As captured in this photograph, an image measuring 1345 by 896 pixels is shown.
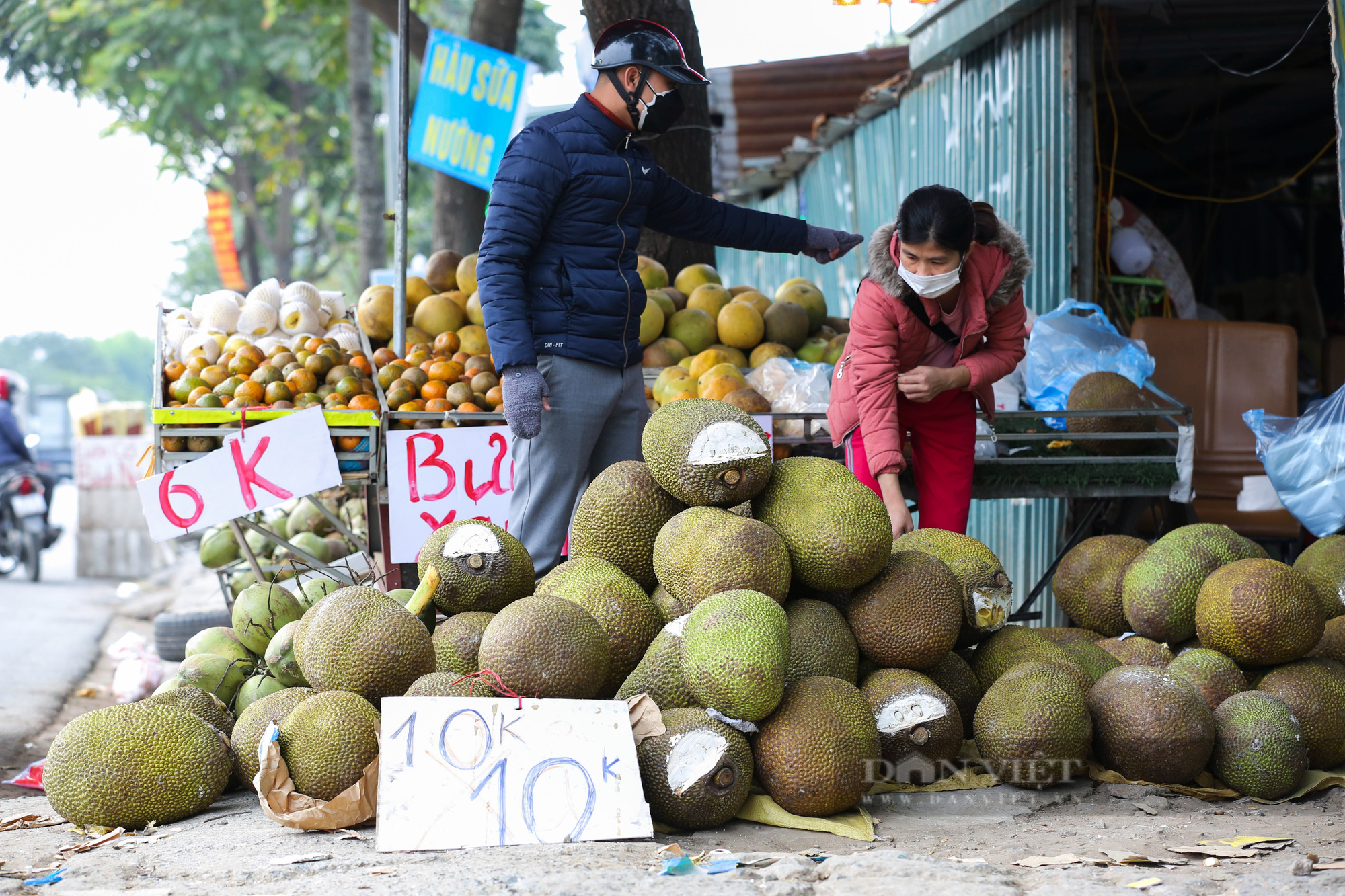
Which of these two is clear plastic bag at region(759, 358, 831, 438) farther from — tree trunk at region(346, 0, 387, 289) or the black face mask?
tree trunk at region(346, 0, 387, 289)

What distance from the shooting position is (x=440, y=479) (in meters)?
4.39

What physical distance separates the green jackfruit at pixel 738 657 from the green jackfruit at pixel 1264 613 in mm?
1304

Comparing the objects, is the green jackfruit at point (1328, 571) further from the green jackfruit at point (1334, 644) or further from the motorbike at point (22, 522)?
the motorbike at point (22, 522)

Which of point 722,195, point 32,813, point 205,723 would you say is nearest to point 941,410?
point 205,723

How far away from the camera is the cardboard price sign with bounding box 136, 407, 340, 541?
3887 millimetres

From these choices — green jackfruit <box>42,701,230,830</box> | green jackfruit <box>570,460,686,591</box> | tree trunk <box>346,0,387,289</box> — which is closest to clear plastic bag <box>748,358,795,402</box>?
green jackfruit <box>570,460,686,591</box>

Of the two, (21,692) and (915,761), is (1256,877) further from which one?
(21,692)

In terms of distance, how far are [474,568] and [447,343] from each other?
8.13 ft

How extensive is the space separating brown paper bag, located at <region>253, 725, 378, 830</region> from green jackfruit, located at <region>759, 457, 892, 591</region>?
1.13 meters

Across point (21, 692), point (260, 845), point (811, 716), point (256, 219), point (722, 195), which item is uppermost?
point (256, 219)

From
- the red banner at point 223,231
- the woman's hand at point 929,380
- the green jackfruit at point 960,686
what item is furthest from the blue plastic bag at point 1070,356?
the red banner at point 223,231

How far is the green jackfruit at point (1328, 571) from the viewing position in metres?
3.20

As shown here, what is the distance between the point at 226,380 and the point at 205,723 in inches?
81.1

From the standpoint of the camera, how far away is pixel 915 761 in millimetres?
2678
